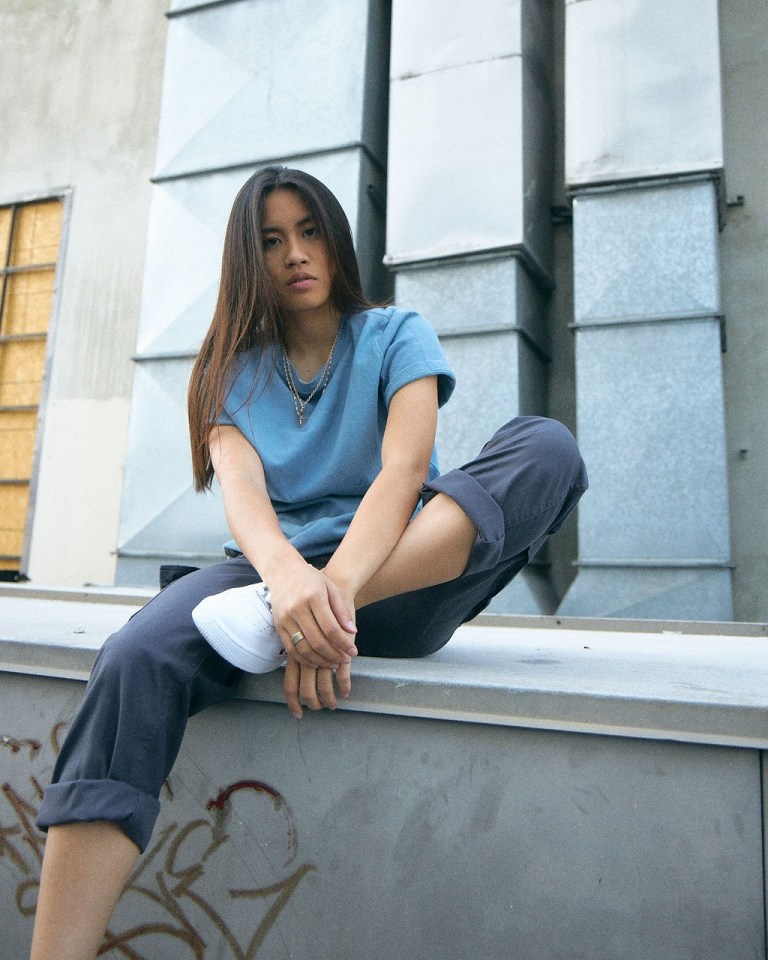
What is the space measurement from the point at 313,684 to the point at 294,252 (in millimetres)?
760

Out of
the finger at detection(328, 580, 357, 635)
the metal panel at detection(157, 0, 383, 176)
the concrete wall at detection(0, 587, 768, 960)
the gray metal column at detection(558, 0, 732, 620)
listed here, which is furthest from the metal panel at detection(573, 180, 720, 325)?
the finger at detection(328, 580, 357, 635)

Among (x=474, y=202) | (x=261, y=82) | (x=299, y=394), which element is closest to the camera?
(x=299, y=394)

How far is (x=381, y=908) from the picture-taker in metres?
0.94

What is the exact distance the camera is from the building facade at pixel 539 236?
3.38m

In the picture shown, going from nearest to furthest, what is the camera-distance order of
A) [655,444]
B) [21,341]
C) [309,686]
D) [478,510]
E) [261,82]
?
[309,686], [478,510], [655,444], [261,82], [21,341]

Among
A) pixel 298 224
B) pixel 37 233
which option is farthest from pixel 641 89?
pixel 37 233

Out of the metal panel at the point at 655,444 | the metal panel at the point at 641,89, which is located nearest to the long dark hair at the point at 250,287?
the metal panel at the point at 655,444

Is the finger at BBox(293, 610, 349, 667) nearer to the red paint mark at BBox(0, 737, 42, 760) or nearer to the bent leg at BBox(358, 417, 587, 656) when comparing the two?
the bent leg at BBox(358, 417, 587, 656)

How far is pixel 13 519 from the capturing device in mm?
5484

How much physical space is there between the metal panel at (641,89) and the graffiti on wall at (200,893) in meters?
3.28

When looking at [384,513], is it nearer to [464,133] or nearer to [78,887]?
[78,887]

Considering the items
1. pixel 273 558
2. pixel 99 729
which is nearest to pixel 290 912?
pixel 99 729

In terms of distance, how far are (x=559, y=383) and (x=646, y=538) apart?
113 cm

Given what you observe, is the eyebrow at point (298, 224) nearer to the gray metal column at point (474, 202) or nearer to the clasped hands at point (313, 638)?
the clasped hands at point (313, 638)
